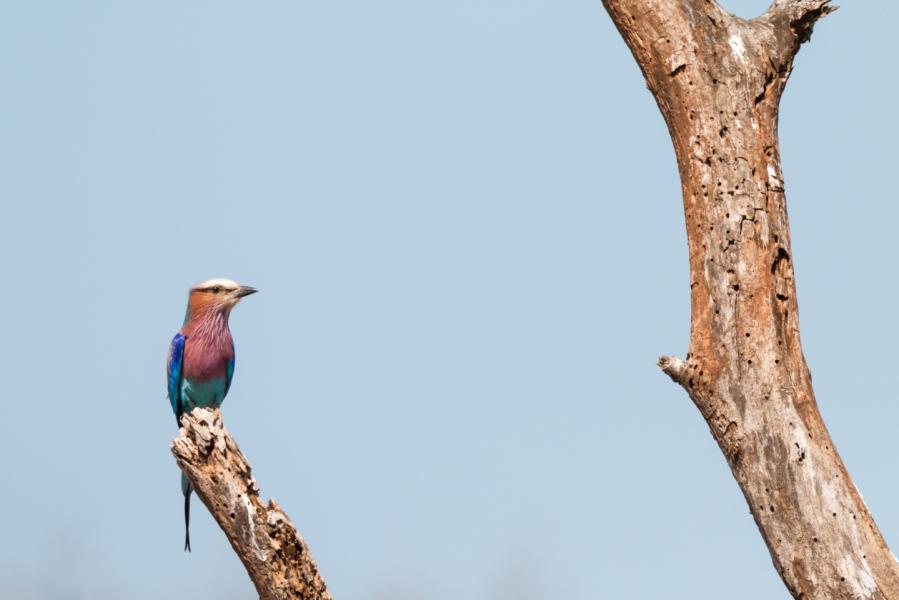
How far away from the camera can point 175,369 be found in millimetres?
10203

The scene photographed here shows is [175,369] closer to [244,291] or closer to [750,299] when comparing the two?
[244,291]

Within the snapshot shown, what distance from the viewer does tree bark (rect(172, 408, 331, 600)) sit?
23.7 ft

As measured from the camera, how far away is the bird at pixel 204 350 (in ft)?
33.3

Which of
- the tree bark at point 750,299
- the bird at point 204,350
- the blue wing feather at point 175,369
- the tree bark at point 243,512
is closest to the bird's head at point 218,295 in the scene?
the bird at point 204,350

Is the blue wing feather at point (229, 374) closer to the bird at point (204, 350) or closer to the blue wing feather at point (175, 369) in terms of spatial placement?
the bird at point (204, 350)

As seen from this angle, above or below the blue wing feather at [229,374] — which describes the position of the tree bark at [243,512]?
below

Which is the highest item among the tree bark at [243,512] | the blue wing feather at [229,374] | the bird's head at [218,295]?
the bird's head at [218,295]

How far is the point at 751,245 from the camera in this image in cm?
743

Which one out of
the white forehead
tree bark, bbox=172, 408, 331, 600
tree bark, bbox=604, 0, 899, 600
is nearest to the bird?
the white forehead

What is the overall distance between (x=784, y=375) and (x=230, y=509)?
337 centimetres

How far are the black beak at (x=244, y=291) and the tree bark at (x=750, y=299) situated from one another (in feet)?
13.0

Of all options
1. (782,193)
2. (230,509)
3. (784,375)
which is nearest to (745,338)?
(784,375)

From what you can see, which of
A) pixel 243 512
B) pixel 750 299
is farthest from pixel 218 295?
pixel 750 299

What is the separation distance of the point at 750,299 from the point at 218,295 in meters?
4.69
